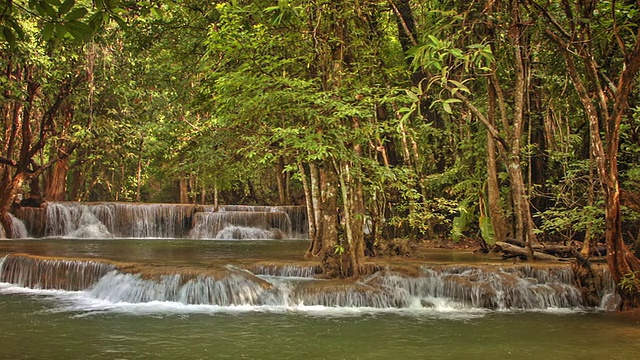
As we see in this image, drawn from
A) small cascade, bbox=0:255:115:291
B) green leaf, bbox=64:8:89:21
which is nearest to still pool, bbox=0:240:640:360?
small cascade, bbox=0:255:115:291

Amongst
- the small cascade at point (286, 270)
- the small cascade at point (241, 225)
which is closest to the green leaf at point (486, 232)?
the small cascade at point (286, 270)

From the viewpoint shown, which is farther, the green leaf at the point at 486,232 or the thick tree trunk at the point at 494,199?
the thick tree trunk at the point at 494,199

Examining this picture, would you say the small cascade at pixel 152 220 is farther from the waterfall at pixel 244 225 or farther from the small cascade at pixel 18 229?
the small cascade at pixel 18 229

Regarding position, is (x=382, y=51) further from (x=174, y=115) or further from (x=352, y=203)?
(x=174, y=115)

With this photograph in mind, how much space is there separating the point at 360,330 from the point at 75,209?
16856 mm

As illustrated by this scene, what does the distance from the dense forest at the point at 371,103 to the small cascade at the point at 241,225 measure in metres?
3.98

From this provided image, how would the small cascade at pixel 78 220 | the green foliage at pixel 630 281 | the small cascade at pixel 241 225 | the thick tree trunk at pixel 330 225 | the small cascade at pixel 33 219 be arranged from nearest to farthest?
the green foliage at pixel 630 281 < the thick tree trunk at pixel 330 225 < the small cascade at pixel 33 219 < the small cascade at pixel 78 220 < the small cascade at pixel 241 225

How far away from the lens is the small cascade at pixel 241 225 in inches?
888

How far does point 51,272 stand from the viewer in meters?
11.2

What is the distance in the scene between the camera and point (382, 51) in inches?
484

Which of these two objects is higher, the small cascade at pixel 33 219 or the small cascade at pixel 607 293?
the small cascade at pixel 33 219

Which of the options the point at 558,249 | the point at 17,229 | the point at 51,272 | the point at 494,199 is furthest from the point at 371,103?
the point at 17,229

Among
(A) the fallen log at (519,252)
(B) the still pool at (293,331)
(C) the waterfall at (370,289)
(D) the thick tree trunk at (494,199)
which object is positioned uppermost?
(D) the thick tree trunk at (494,199)

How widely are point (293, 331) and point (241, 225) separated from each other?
599 inches
